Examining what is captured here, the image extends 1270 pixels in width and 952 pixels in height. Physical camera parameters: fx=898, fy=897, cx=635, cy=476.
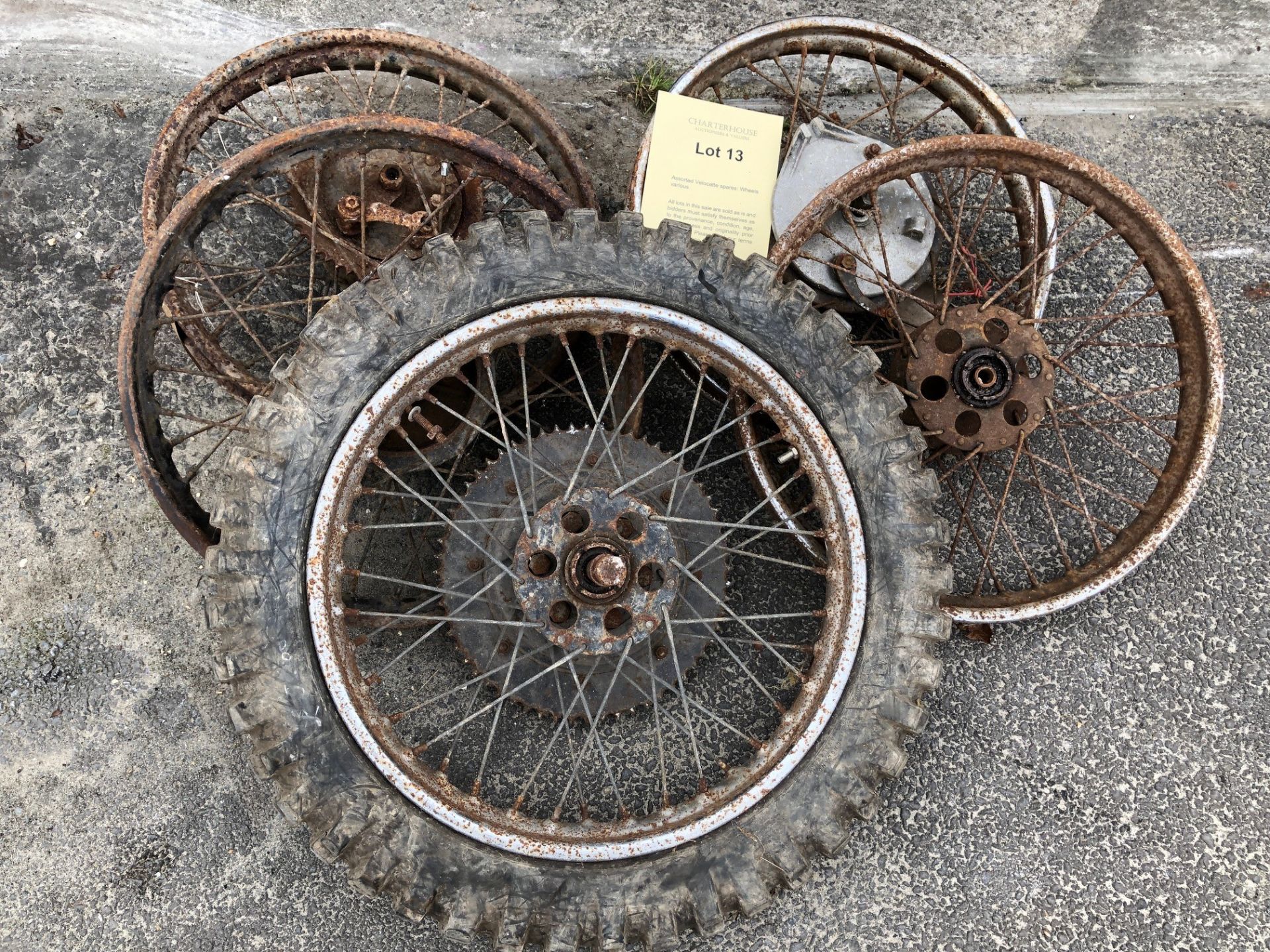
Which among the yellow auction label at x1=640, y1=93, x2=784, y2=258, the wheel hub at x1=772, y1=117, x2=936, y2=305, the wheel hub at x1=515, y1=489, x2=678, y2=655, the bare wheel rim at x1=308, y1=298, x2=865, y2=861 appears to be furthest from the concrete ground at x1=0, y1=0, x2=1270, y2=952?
the wheel hub at x1=515, y1=489, x2=678, y2=655

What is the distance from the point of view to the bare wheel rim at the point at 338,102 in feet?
9.43

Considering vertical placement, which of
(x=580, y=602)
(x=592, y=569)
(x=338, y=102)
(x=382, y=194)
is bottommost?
(x=580, y=602)

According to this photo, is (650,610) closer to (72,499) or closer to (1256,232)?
(72,499)

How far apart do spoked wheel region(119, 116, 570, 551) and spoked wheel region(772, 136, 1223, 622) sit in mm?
1203

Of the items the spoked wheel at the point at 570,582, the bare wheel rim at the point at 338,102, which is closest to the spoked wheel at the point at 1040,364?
the spoked wheel at the point at 570,582

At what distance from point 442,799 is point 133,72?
3.15m

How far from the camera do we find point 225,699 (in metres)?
3.14

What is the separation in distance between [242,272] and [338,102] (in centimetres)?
106

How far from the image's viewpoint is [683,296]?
2.56 metres

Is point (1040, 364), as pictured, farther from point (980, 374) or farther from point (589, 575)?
point (589, 575)

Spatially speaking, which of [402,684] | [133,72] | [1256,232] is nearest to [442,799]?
[402,684]

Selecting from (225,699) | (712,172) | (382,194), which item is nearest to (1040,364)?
(712,172)

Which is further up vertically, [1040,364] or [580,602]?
[1040,364]

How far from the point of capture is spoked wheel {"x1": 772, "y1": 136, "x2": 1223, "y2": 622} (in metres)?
2.78
